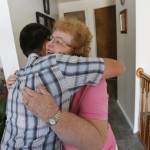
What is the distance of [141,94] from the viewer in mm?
2375

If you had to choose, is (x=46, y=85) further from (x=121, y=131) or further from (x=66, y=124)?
(x=121, y=131)

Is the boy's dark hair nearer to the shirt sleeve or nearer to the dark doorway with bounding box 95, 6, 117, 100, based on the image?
the shirt sleeve

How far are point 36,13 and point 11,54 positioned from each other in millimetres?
1358

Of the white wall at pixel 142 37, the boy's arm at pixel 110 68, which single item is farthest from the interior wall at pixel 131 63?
the boy's arm at pixel 110 68

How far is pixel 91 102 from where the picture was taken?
26.9 inches

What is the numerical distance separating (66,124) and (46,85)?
155mm

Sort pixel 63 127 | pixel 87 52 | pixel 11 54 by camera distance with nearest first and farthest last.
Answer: pixel 63 127, pixel 87 52, pixel 11 54

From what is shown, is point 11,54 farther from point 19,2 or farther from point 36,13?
point 36,13

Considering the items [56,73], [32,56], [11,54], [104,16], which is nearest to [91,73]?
[56,73]

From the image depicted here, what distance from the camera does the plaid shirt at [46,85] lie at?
64 centimetres

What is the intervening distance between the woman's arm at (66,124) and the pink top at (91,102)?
46mm

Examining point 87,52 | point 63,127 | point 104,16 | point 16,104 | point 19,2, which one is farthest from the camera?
point 104,16

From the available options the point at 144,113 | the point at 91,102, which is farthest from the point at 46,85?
the point at 144,113

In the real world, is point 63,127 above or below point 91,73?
below
